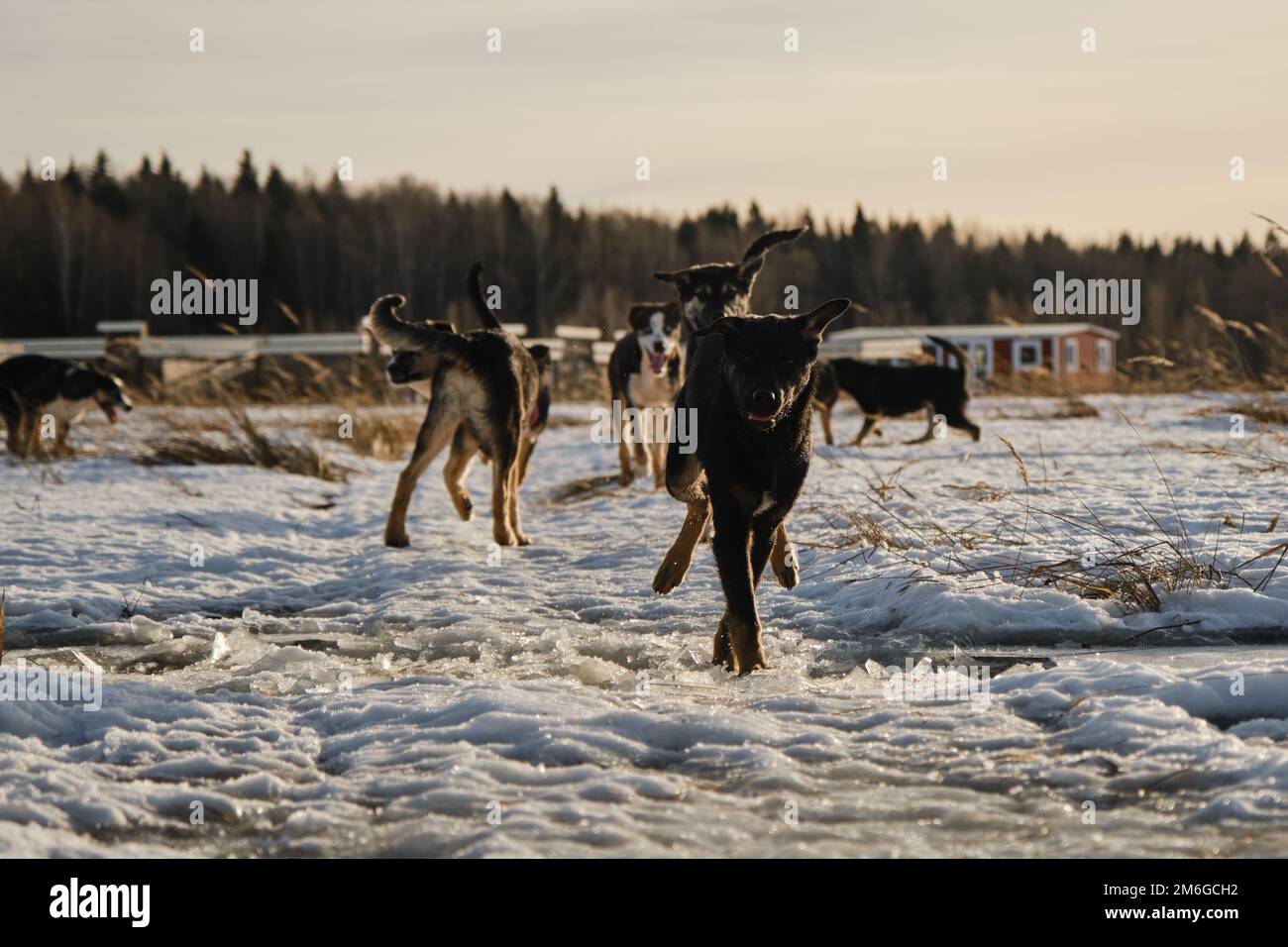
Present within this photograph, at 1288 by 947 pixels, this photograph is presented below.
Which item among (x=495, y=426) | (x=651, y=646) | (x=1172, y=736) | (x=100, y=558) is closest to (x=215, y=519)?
(x=100, y=558)

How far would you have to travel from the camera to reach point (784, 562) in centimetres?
629

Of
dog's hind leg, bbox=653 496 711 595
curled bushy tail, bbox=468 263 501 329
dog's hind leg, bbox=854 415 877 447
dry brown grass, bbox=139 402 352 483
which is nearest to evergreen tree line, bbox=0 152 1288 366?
dog's hind leg, bbox=854 415 877 447

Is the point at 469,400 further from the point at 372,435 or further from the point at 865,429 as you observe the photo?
the point at 865,429

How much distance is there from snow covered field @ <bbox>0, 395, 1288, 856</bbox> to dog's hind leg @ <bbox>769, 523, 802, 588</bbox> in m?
0.18

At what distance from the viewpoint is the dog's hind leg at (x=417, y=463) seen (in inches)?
343

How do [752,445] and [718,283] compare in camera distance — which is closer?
[752,445]

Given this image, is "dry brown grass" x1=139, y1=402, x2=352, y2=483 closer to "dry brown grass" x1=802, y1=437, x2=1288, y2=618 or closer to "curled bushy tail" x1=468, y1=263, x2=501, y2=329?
"curled bushy tail" x1=468, y1=263, x2=501, y2=329

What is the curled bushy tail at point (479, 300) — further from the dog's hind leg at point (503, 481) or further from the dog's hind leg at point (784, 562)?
the dog's hind leg at point (784, 562)

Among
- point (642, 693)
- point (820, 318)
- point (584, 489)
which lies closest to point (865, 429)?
point (584, 489)

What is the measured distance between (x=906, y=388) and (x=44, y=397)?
35.3 ft

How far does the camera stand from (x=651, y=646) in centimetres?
541
